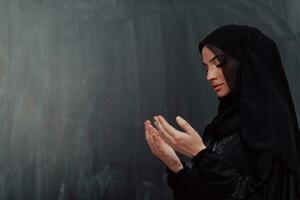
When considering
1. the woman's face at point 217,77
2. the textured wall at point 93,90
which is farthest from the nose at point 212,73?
the textured wall at point 93,90

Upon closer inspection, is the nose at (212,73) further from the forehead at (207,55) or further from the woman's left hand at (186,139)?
the woman's left hand at (186,139)

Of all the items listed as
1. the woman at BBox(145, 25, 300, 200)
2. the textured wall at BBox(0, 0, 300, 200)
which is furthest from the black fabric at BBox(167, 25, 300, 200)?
the textured wall at BBox(0, 0, 300, 200)

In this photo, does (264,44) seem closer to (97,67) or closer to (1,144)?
(97,67)

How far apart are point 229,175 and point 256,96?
0.18 metres

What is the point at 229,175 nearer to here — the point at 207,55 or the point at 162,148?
the point at 162,148

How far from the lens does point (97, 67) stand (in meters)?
1.51

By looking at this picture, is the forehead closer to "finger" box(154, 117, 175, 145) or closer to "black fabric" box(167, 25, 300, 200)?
"black fabric" box(167, 25, 300, 200)

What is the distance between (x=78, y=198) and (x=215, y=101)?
1.84 ft

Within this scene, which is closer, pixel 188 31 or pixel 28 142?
pixel 28 142

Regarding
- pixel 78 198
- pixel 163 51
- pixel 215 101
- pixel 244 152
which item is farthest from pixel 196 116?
pixel 244 152

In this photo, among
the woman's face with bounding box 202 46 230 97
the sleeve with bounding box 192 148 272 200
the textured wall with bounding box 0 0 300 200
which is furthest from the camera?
the textured wall with bounding box 0 0 300 200

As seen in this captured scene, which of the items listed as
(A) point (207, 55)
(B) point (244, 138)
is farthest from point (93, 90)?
(B) point (244, 138)

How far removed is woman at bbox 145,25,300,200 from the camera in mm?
942

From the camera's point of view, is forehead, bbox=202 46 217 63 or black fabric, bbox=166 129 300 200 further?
forehead, bbox=202 46 217 63
